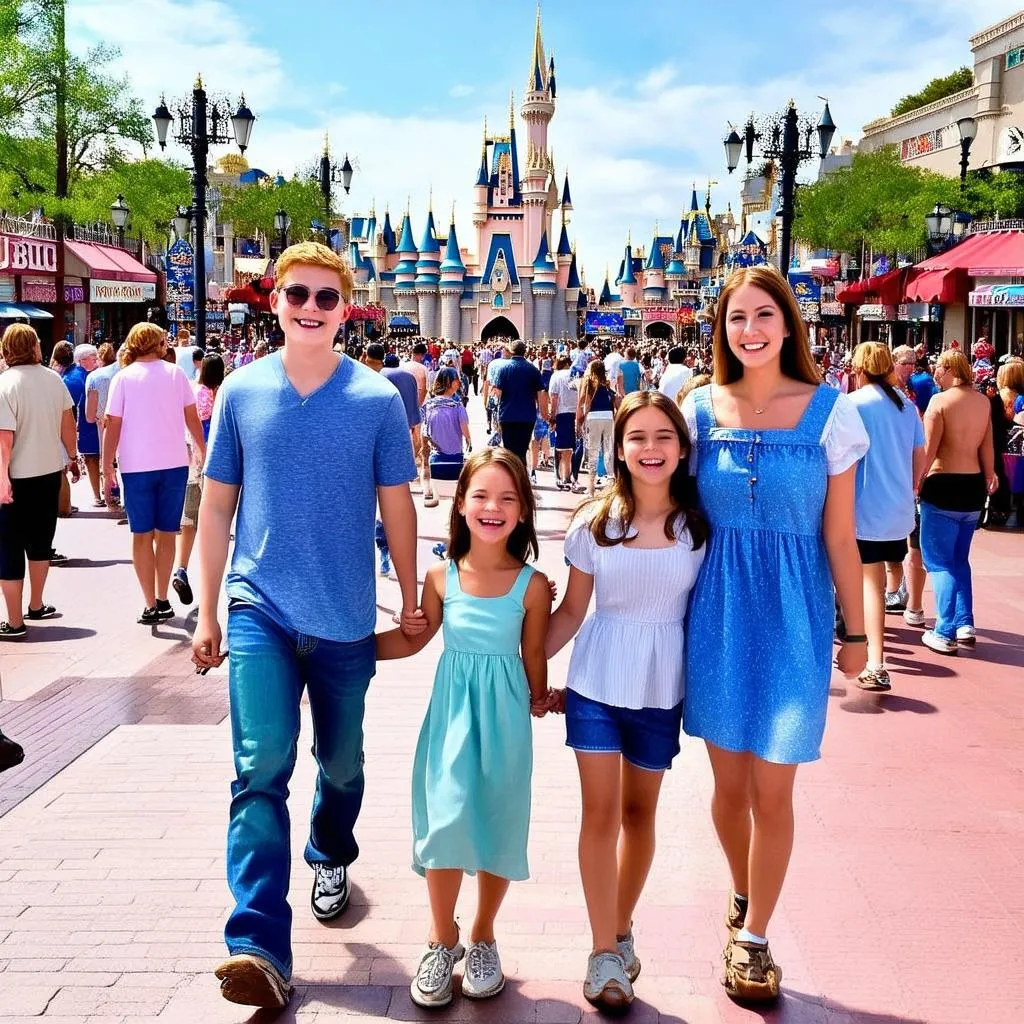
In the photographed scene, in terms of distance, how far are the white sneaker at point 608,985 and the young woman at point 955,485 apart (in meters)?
4.76

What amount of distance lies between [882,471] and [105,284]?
34.3 metres

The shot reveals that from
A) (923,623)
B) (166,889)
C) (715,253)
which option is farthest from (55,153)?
(715,253)

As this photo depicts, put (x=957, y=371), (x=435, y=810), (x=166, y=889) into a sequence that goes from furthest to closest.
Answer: (x=957, y=371), (x=166, y=889), (x=435, y=810)

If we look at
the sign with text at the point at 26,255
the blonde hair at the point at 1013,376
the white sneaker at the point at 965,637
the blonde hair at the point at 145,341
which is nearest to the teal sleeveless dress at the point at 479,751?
the blonde hair at the point at 145,341

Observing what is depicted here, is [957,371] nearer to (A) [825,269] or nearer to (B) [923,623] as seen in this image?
(B) [923,623]

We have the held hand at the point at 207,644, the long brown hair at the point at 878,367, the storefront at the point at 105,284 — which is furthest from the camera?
the storefront at the point at 105,284

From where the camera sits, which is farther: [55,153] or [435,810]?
[55,153]

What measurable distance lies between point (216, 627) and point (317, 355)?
33.3 inches

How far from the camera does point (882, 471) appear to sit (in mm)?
6934

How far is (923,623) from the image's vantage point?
27.0 ft

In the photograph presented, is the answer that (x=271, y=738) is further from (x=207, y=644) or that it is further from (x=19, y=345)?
(x=19, y=345)

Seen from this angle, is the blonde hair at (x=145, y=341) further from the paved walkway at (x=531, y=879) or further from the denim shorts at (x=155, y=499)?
the paved walkway at (x=531, y=879)

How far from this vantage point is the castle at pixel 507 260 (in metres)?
94.9

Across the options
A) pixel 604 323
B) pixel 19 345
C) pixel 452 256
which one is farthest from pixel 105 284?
pixel 452 256
